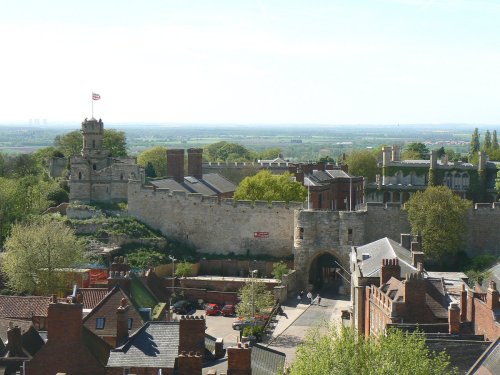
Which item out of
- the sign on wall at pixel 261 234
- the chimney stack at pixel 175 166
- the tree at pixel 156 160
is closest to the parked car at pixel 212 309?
the sign on wall at pixel 261 234

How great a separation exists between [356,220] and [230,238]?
29.1 ft

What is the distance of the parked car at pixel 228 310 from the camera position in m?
46.8

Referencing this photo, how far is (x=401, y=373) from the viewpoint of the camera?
20.2 metres

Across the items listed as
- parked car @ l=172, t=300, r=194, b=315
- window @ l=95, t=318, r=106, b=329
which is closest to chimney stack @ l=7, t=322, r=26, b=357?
window @ l=95, t=318, r=106, b=329

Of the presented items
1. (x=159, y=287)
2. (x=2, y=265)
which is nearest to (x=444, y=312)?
(x=159, y=287)

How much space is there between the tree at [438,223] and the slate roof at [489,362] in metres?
28.1

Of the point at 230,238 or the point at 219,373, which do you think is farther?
the point at 230,238

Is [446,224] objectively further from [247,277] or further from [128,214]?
[128,214]

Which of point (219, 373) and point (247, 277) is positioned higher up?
point (219, 373)

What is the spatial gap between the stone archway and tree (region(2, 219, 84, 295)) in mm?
16120

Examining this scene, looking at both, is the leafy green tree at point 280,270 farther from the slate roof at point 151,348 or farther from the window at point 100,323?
the slate roof at point 151,348

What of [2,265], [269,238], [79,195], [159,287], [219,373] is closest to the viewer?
[219,373]

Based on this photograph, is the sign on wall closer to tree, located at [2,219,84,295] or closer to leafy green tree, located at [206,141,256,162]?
tree, located at [2,219,84,295]

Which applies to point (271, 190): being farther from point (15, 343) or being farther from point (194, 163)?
point (15, 343)
